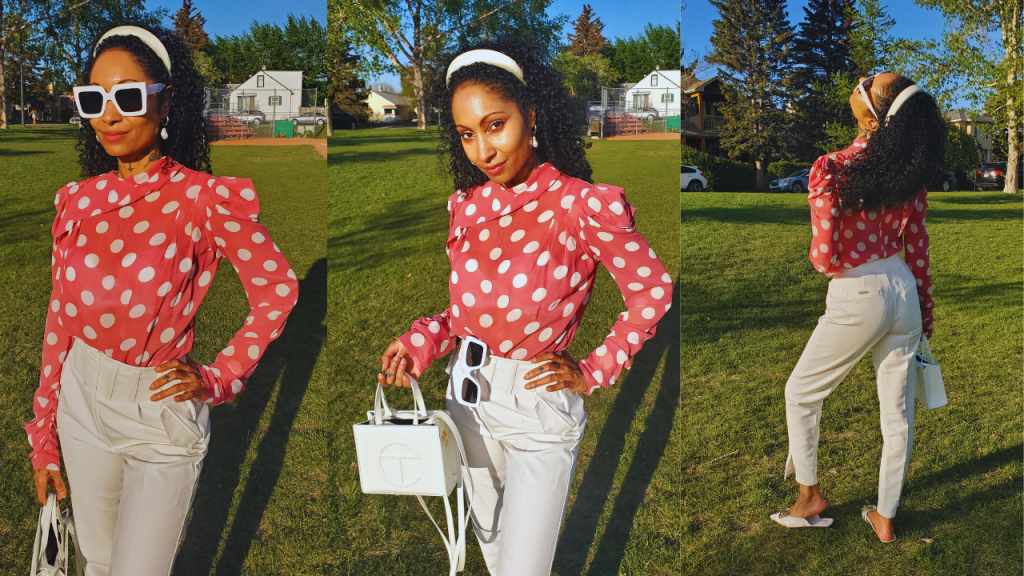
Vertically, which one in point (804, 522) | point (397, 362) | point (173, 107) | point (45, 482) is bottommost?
point (804, 522)

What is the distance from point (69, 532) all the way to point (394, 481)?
1309mm

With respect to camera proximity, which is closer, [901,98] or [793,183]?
[901,98]

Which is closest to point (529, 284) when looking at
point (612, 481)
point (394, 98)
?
point (394, 98)

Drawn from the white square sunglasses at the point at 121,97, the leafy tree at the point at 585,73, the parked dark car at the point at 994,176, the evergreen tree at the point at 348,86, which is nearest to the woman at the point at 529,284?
the leafy tree at the point at 585,73

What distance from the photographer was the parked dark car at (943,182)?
372 cm

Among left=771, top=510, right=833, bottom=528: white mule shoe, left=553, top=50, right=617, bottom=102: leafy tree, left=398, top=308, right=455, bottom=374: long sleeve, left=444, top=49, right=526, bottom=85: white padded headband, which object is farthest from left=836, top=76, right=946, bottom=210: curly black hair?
left=398, top=308, right=455, bottom=374: long sleeve

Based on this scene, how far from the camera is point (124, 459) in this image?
2.99 metres

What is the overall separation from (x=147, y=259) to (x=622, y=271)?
169cm

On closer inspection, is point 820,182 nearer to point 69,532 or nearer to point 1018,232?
point 1018,232

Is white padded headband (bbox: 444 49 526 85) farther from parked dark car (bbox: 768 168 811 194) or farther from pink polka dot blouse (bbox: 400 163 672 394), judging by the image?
parked dark car (bbox: 768 168 811 194)

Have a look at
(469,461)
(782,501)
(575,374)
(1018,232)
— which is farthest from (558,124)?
(1018,232)

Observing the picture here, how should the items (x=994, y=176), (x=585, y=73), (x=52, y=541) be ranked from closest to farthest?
(x=52, y=541) < (x=585, y=73) < (x=994, y=176)

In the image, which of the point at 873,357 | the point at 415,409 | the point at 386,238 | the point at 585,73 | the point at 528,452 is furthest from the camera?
the point at 386,238

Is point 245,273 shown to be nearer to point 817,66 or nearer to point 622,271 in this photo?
point 622,271
